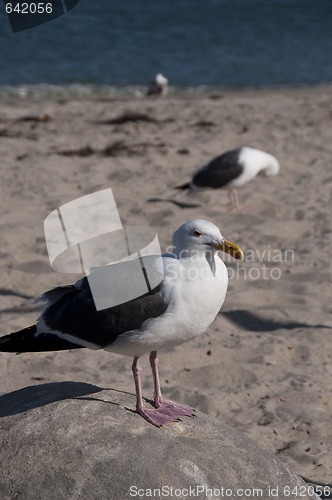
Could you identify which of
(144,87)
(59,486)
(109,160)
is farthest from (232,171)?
(144,87)

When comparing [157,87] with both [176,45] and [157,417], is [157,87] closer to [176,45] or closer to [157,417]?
[176,45]

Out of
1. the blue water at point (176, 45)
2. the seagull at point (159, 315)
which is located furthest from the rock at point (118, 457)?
the blue water at point (176, 45)

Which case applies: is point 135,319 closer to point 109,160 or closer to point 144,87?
point 109,160

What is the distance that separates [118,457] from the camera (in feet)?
10.9

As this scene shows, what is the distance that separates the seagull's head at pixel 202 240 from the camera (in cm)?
367

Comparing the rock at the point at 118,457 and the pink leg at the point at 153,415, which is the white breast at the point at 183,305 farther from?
the rock at the point at 118,457

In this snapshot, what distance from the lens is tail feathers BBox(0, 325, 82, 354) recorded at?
378 centimetres

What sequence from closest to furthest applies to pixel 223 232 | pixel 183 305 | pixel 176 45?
pixel 183 305 → pixel 223 232 → pixel 176 45

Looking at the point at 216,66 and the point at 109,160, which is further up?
the point at 109,160

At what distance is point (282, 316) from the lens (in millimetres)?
5992

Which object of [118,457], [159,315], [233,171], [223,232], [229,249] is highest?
[229,249]

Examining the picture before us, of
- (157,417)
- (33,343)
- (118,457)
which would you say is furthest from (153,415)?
(33,343)

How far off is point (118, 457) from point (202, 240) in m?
0.97

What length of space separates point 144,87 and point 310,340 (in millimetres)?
13786
